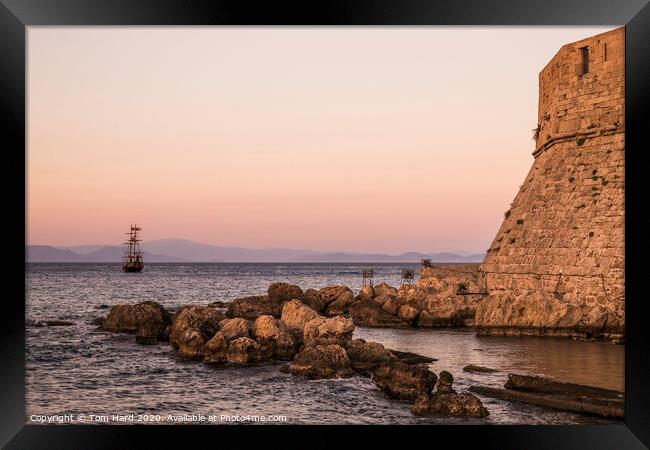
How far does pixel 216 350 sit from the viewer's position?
1499 cm

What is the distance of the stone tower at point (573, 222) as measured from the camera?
59.2ft

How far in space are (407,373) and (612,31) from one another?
600 inches

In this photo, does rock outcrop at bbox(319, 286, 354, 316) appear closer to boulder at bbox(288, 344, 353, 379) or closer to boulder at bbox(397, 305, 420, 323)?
boulder at bbox(397, 305, 420, 323)

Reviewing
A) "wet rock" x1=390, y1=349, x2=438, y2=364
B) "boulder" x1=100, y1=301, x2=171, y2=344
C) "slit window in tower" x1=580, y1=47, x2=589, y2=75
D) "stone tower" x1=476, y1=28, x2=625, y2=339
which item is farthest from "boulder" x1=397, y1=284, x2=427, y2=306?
"slit window in tower" x1=580, y1=47, x2=589, y2=75

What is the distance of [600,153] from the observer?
19.8 metres

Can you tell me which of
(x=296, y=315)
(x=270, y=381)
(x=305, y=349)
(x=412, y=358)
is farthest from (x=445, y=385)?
(x=296, y=315)

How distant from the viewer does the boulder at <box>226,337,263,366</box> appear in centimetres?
1466

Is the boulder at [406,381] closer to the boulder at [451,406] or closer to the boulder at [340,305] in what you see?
the boulder at [451,406]

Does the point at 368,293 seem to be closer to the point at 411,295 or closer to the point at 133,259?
the point at 411,295

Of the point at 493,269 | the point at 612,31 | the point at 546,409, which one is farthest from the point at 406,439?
the point at 612,31

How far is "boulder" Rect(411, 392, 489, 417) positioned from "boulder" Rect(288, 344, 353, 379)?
3.22 meters

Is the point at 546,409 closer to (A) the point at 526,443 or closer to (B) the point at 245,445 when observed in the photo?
(A) the point at 526,443

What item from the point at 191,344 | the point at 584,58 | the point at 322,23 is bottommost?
the point at 191,344

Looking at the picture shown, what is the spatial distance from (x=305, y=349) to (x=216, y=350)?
2.68 m
